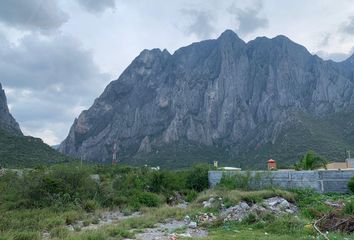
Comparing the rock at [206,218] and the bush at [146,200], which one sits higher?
the bush at [146,200]

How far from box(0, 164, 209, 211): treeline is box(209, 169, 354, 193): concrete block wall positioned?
5.65 metres

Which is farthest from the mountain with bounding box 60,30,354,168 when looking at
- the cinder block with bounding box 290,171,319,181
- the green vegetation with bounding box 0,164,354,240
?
the cinder block with bounding box 290,171,319,181

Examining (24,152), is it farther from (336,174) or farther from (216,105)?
(216,105)

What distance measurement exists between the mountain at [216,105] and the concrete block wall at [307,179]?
222 feet

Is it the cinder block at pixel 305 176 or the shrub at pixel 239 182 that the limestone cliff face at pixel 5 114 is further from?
the cinder block at pixel 305 176

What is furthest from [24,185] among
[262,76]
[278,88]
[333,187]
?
[262,76]

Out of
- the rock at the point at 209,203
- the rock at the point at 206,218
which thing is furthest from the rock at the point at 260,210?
the rock at the point at 209,203

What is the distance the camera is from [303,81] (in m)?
150

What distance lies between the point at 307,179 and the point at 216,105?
125959 mm

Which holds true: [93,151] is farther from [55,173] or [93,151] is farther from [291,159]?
[55,173]

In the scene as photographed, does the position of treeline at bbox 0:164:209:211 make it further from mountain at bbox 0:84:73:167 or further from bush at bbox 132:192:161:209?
mountain at bbox 0:84:73:167

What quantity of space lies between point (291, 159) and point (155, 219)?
219 feet

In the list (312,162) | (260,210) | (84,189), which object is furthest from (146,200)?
(312,162)

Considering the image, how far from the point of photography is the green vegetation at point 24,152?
2338 inches
